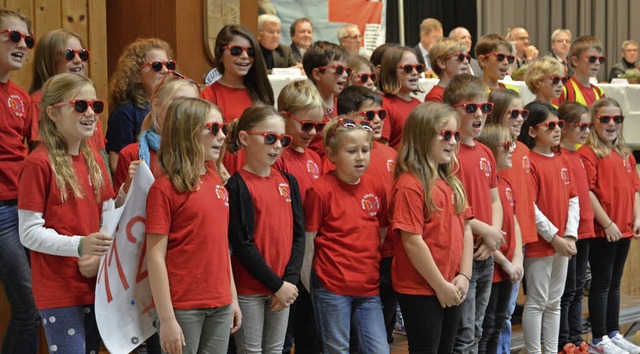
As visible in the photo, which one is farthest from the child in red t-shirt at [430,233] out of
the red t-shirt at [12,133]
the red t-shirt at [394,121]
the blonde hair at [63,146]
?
the red t-shirt at [12,133]

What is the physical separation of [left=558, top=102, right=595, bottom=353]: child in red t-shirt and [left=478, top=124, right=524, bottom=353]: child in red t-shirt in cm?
75

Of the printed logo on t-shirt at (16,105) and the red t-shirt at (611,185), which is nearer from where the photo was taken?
the printed logo on t-shirt at (16,105)

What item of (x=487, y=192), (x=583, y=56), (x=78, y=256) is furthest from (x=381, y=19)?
(x=78, y=256)

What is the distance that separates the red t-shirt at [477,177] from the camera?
455 centimetres

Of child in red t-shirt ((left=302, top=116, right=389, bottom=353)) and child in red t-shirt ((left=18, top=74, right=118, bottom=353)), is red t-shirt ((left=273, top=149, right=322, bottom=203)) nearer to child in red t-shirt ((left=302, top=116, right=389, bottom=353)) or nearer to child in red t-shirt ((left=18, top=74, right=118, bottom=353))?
child in red t-shirt ((left=302, top=116, right=389, bottom=353))

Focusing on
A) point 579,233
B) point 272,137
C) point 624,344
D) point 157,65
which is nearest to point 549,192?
point 579,233

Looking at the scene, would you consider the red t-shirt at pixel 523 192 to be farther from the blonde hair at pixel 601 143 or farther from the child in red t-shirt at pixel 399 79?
the blonde hair at pixel 601 143

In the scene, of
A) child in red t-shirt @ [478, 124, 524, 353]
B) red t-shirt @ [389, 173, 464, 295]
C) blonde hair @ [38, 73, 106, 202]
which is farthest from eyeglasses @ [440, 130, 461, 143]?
blonde hair @ [38, 73, 106, 202]

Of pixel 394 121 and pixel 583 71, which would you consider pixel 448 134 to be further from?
pixel 583 71

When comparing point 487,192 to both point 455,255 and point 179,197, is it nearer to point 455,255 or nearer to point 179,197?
point 455,255

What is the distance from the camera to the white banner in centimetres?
339

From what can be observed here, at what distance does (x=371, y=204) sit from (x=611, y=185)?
7.53 feet

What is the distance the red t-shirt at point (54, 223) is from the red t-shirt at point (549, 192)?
2.72 metres

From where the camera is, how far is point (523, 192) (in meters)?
5.08
